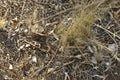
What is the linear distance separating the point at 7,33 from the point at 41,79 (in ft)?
1.23

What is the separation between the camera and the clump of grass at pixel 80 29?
1914 millimetres

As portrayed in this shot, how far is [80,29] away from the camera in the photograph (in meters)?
1.92

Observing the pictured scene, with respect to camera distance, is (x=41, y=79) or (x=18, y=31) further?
(x=18, y=31)

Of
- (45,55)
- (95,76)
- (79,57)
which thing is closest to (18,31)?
(45,55)

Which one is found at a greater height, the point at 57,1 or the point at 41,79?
the point at 57,1

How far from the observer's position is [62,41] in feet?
6.39

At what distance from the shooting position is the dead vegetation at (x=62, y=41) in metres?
1.91

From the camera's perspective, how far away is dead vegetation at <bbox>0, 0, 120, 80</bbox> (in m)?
1.91

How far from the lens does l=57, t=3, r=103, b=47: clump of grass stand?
6.28ft

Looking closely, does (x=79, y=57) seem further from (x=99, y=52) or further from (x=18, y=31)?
(x=18, y=31)

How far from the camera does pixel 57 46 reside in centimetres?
197

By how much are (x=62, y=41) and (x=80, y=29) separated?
12 cm

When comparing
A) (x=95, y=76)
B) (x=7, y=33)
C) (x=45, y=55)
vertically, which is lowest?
(x=95, y=76)

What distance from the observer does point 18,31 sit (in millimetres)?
2062
